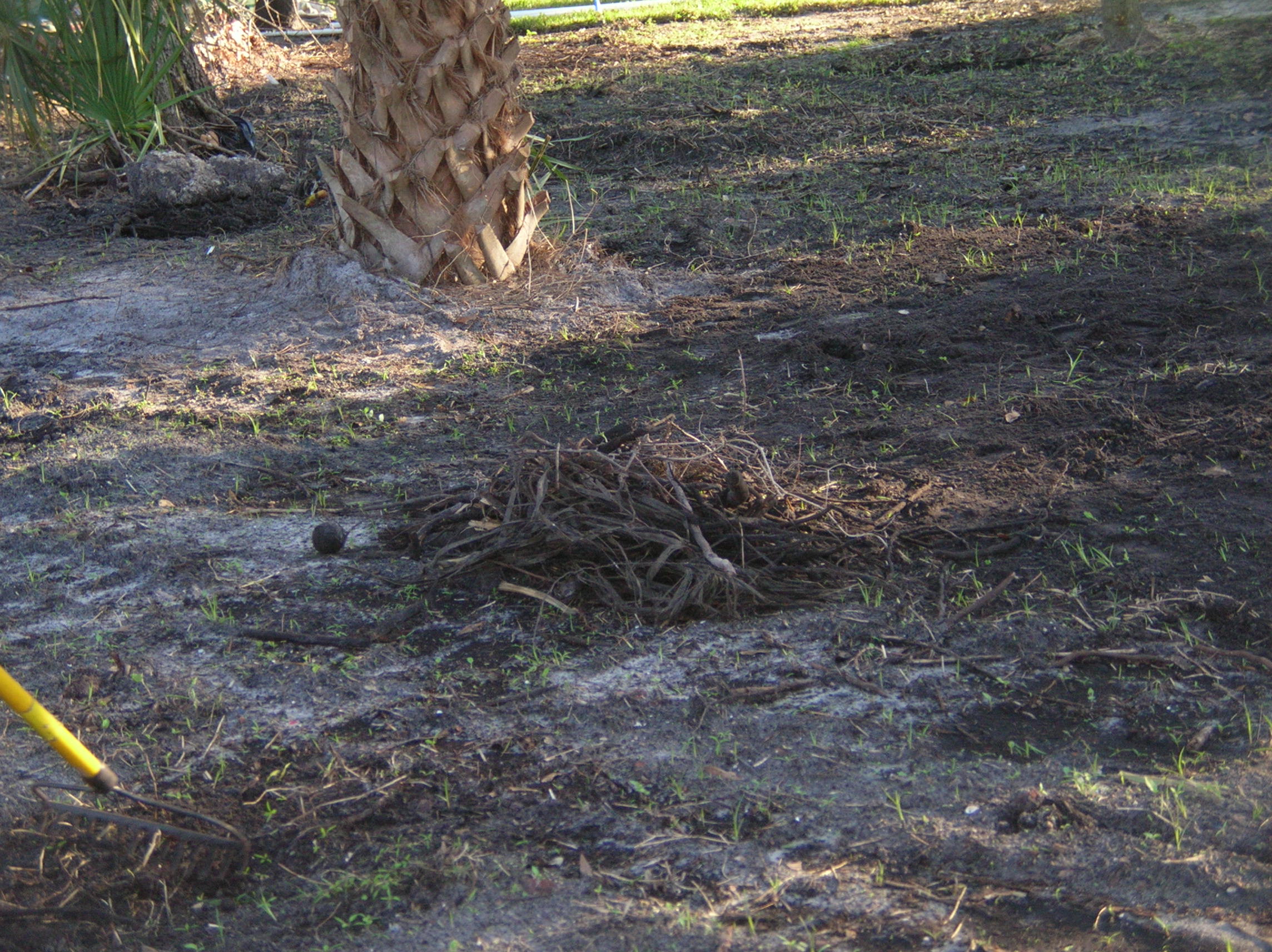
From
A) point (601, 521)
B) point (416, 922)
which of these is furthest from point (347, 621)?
point (416, 922)

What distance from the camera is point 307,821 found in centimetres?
225

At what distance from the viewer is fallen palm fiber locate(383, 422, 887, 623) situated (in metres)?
2.94

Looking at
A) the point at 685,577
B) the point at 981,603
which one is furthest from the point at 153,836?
the point at 981,603

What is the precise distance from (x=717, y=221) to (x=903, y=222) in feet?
3.15

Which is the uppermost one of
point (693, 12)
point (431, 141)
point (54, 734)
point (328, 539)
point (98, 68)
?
point (693, 12)

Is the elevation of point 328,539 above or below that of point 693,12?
below

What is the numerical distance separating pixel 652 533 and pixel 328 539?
0.93 metres

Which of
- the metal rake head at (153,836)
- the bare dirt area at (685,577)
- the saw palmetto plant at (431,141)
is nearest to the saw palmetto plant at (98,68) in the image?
the bare dirt area at (685,577)

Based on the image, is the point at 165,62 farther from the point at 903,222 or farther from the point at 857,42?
the point at 857,42

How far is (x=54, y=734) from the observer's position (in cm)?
184

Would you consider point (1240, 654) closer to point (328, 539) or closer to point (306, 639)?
point (306, 639)

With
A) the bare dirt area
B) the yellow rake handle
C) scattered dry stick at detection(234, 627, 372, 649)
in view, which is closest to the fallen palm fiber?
the bare dirt area

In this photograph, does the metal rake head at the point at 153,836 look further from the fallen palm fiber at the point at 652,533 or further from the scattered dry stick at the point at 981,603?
the scattered dry stick at the point at 981,603

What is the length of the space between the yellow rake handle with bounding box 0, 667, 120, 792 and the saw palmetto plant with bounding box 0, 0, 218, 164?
4.58 metres
